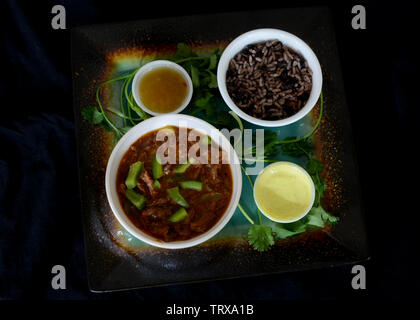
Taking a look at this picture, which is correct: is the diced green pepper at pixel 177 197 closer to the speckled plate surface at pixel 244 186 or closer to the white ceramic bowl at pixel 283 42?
the speckled plate surface at pixel 244 186

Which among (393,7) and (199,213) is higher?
(393,7)

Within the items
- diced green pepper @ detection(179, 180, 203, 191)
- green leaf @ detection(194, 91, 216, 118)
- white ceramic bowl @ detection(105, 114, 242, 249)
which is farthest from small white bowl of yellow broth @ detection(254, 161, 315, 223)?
green leaf @ detection(194, 91, 216, 118)

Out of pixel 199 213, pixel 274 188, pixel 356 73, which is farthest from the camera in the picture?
pixel 356 73

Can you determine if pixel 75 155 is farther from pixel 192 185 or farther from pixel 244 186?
pixel 244 186

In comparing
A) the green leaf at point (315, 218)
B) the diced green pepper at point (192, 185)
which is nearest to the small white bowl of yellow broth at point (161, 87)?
the diced green pepper at point (192, 185)

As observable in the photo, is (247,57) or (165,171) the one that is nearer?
(165,171)

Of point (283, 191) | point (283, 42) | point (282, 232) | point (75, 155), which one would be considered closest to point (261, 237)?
point (282, 232)
